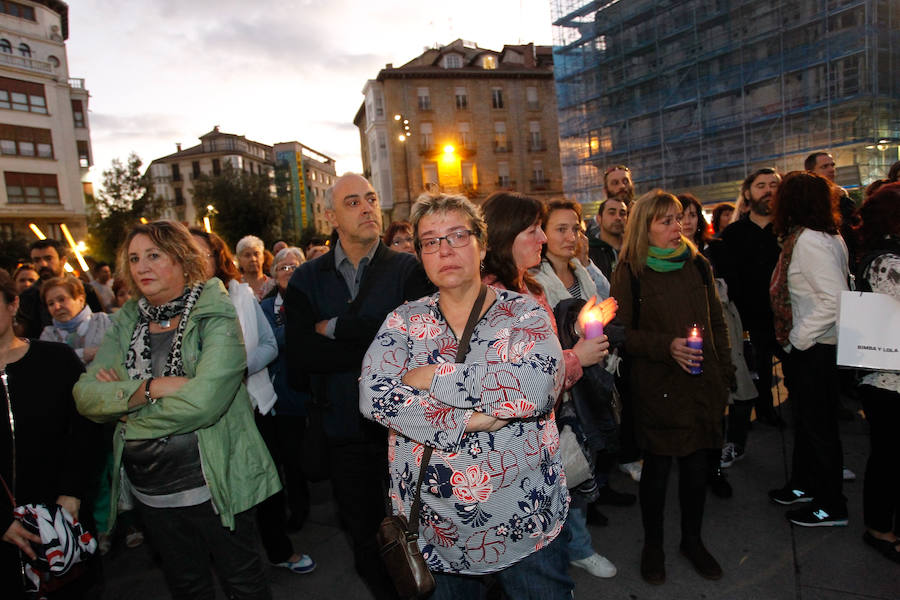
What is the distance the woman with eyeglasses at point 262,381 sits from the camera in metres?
3.45

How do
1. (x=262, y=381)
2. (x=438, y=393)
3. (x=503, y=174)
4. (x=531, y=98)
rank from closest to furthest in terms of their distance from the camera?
(x=438, y=393) < (x=262, y=381) < (x=503, y=174) < (x=531, y=98)

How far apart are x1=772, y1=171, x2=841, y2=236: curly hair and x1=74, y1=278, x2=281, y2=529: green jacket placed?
3.49m

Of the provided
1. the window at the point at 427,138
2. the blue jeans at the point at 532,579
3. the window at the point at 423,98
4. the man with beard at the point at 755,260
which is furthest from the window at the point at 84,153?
the blue jeans at the point at 532,579

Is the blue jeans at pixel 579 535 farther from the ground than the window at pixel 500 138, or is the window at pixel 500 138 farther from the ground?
the window at pixel 500 138

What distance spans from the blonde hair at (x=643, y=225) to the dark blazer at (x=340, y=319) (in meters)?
1.32

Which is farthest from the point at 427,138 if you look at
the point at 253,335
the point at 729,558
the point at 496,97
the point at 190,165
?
the point at 190,165

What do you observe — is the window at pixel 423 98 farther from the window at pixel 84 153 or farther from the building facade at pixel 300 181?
the building facade at pixel 300 181

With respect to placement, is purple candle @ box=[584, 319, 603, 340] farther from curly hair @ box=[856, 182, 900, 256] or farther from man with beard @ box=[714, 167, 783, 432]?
man with beard @ box=[714, 167, 783, 432]

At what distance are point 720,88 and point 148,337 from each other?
26.2 metres

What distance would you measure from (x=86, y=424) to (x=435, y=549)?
193cm

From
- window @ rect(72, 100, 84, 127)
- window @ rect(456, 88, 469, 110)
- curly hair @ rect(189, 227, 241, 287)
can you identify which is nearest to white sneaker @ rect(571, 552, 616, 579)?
curly hair @ rect(189, 227, 241, 287)

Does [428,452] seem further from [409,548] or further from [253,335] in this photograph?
[253,335]

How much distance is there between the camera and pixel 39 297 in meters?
5.00

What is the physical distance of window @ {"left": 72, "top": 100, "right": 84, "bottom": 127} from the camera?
3853 centimetres
